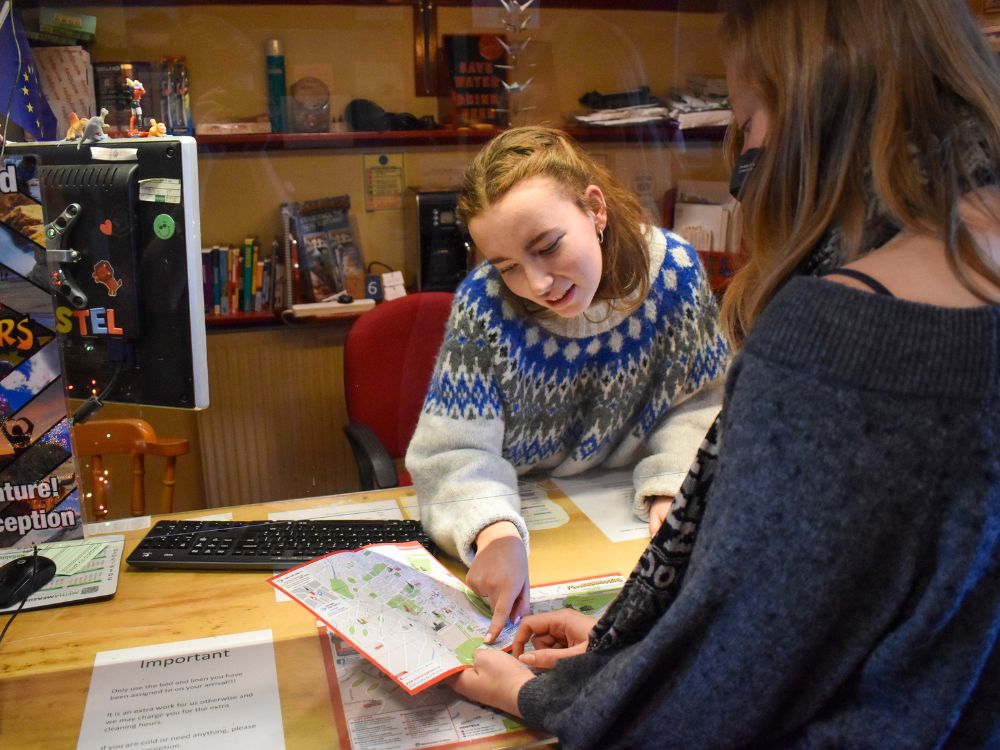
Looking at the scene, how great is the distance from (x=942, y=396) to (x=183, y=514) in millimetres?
1139

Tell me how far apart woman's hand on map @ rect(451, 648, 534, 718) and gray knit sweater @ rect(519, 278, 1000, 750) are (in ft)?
0.89

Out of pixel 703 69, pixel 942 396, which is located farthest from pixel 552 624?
pixel 703 69

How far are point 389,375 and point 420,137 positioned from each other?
43 cm

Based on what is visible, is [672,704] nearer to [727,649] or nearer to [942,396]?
[727,649]

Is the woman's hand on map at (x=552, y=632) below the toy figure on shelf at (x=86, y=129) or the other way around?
below

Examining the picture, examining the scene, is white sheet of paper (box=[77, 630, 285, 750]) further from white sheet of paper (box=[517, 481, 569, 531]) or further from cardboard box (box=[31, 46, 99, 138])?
cardboard box (box=[31, 46, 99, 138])

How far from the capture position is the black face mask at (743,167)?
2.59 ft

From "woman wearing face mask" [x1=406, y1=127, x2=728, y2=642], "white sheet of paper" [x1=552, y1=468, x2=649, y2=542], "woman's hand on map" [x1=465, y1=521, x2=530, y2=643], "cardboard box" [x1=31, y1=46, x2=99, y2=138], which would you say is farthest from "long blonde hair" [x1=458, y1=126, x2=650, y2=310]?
"cardboard box" [x1=31, y1=46, x2=99, y2=138]

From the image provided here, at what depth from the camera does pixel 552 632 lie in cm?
108

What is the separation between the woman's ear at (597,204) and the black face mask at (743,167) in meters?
0.47

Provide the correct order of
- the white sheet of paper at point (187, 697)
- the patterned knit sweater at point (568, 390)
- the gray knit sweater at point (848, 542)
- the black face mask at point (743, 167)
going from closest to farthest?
the gray knit sweater at point (848, 542), the black face mask at point (743, 167), the white sheet of paper at point (187, 697), the patterned knit sweater at point (568, 390)

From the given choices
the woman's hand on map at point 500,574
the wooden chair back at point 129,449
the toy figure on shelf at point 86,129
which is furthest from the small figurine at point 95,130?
the woman's hand on map at point 500,574

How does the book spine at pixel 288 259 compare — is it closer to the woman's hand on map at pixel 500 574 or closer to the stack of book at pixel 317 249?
the stack of book at pixel 317 249

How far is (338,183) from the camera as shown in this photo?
1.38 metres
